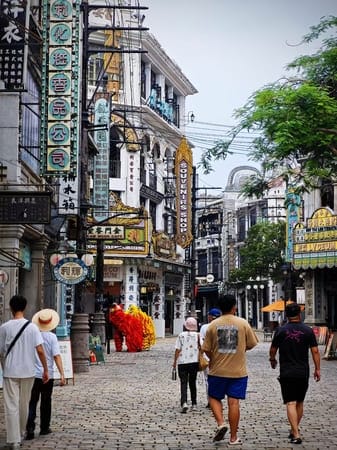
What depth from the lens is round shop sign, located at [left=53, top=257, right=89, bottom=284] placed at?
2145cm

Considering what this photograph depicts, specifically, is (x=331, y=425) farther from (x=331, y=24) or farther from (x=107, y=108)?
(x=107, y=108)

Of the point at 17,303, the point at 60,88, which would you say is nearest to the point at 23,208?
the point at 17,303

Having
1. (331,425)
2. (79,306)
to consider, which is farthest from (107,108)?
(331,425)

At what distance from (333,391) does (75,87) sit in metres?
9.17

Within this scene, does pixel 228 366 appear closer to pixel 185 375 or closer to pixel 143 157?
pixel 185 375

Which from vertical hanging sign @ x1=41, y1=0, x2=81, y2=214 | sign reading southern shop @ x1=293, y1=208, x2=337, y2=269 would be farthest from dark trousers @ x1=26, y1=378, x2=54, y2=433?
sign reading southern shop @ x1=293, y1=208, x2=337, y2=269

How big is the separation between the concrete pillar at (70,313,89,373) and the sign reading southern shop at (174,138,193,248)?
84.2 ft

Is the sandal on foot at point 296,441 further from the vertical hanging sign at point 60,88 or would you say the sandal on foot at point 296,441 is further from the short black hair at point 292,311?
the vertical hanging sign at point 60,88

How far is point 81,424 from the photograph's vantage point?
1195 centimetres

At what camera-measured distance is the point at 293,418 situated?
10.2 m

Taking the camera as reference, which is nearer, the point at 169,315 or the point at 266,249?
the point at 169,315

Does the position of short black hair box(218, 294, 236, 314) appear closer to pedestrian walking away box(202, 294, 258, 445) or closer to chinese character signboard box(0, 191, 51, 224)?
pedestrian walking away box(202, 294, 258, 445)

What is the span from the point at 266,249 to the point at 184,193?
561 inches

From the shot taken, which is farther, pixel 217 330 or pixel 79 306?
pixel 79 306
